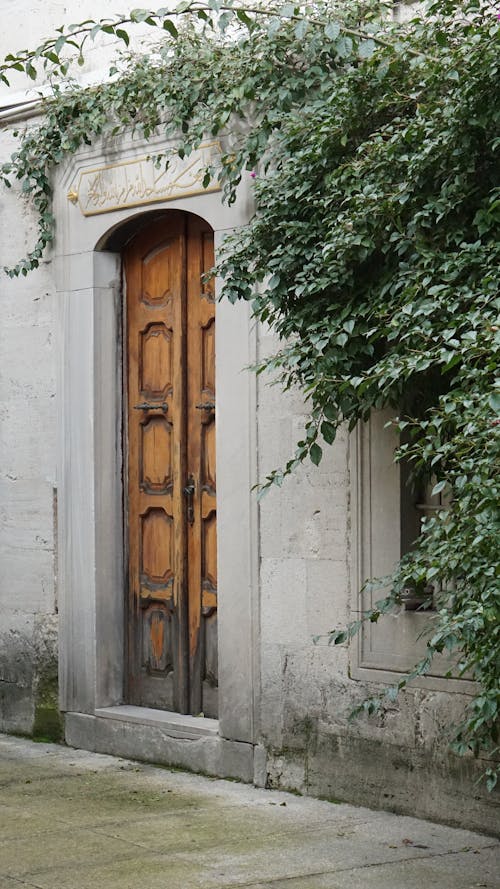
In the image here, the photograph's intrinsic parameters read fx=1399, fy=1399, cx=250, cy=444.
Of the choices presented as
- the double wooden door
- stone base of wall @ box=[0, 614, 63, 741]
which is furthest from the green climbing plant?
stone base of wall @ box=[0, 614, 63, 741]

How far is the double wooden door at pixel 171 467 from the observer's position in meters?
7.57

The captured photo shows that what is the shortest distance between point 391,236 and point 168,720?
3.19 m

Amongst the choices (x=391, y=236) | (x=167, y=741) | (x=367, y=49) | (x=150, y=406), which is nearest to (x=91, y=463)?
(x=150, y=406)

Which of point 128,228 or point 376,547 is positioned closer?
point 376,547

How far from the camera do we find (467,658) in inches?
192

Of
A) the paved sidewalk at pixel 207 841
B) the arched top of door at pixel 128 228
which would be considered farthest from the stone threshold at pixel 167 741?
the arched top of door at pixel 128 228

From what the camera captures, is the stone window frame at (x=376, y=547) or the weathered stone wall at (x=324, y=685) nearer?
the weathered stone wall at (x=324, y=685)

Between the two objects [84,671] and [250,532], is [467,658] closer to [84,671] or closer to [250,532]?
[250,532]

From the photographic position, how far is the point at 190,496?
7.64 meters

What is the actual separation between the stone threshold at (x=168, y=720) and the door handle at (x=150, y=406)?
65.4 inches

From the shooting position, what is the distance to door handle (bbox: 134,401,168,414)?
25.5ft

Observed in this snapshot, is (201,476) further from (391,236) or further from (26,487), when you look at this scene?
(391,236)

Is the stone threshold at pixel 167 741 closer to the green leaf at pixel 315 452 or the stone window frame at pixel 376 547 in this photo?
the stone window frame at pixel 376 547

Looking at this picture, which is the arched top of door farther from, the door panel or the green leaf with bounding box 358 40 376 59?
the green leaf with bounding box 358 40 376 59
